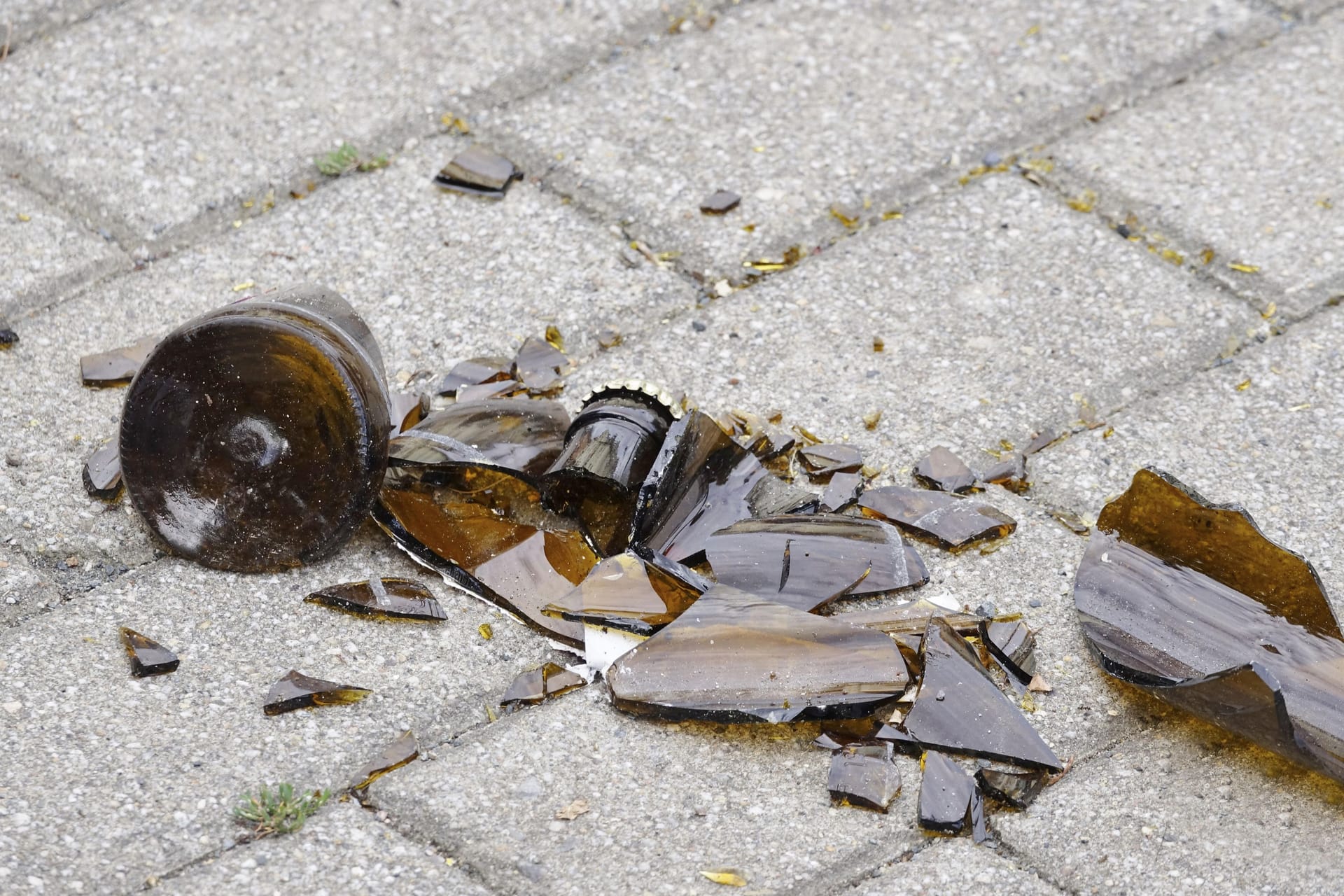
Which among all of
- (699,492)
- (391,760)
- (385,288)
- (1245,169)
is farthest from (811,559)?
(1245,169)

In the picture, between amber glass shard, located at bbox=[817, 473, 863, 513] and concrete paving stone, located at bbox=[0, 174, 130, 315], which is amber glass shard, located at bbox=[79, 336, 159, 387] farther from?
amber glass shard, located at bbox=[817, 473, 863, 513]

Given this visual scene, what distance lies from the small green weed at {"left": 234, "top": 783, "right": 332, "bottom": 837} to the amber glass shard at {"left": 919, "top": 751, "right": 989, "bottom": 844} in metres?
0.87

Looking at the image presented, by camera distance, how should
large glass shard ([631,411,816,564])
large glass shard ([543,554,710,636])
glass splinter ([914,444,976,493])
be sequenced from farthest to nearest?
glass splinter ([914,444,976,493]) → large glass shard ([631,411,816,564]) → large glass shard ([543,554,710,636])

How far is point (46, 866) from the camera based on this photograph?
6.43 feet

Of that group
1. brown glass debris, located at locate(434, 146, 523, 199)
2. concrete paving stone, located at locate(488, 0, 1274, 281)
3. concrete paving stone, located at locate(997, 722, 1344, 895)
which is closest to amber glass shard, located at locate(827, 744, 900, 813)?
concrete paving stone, located at locate(997, 722, 1344, 895)

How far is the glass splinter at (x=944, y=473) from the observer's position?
271 cm

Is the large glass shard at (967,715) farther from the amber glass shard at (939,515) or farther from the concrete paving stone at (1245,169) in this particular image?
the concrete paving stone at (1245,169)

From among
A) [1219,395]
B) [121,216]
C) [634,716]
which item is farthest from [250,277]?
[1219,395]

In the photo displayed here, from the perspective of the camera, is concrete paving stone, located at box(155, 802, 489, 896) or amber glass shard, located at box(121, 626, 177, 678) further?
amber glass shard, located at box(121, 626, 177, 678)

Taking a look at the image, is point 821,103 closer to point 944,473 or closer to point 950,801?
point 944,473

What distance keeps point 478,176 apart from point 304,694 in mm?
1543

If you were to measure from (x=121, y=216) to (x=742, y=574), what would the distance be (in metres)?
1.77

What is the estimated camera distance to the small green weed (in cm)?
206

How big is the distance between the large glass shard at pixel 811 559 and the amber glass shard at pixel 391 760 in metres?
0.57
